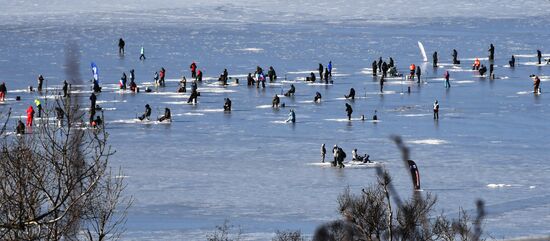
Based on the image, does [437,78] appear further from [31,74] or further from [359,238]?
[359,238]

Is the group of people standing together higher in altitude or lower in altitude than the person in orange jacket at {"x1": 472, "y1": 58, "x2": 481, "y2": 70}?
lower

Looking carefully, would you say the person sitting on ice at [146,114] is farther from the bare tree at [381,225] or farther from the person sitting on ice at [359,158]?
the bare tree at [381,225]

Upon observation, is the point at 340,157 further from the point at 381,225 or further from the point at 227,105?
the point at 227,105

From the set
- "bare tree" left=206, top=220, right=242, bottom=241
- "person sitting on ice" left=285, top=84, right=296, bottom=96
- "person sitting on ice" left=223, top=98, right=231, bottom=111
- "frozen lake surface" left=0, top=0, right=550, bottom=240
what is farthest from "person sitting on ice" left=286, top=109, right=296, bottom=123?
"bare tree" left=206, top=220, right=242, bottom=241

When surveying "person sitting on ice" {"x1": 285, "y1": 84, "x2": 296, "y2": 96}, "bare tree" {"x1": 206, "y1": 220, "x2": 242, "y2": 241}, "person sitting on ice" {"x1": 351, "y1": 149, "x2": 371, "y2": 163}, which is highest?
"person sitting on ice" {"x1": 285, "y1": 84, "x2": 296, "y2": 96}

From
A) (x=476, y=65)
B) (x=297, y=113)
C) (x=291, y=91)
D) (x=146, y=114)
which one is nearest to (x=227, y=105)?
(x=297, y=113)

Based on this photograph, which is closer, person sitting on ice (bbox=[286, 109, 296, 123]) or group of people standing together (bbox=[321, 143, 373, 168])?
group of people standing together (bbox=[321, 143, 373, 168])

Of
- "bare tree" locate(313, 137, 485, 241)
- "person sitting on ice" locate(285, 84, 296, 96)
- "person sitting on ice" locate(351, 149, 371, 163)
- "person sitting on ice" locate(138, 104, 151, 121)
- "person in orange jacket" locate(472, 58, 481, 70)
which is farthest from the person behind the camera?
"person in orange jacket" locate(472, 58, 481, 70)

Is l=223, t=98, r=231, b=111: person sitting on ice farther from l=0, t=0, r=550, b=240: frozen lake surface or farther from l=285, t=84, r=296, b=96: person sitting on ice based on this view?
l=285, t=84, r=296, b=96: person sitting on ice

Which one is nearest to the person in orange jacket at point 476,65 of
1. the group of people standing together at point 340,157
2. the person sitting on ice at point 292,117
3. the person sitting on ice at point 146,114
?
the person sitting on ice at point 292,117

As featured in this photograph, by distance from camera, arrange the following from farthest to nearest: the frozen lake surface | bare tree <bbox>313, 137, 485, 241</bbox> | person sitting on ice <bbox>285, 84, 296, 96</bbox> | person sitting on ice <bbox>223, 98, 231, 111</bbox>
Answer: person sitting on ice <bbox>285, 84, 296, 96</bbox>, person sitting on ice <bbox>223, 98, 231, 111</bbox>, the frozen lake surface, bare tree <bbox>313, 137, 485, 241</bbox>

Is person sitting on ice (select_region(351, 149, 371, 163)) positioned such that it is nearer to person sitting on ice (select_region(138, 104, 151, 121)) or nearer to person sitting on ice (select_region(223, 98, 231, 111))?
person sitting on ice (select_region(138, 104, 151, 121))

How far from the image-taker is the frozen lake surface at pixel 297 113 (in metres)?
34.2

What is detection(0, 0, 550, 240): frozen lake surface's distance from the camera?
112ft
